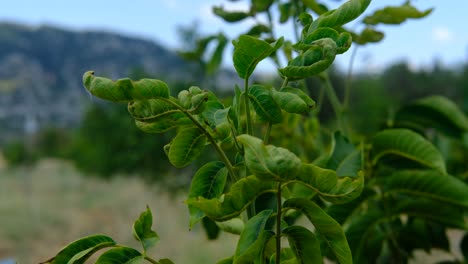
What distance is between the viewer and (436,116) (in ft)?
3.49

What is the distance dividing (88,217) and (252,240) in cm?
1007

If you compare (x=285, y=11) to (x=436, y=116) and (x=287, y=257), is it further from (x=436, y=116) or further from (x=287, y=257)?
(x=287, y=257)

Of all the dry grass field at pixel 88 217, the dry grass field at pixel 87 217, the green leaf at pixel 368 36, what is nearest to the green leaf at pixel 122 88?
the green leaf at pixel 368 36

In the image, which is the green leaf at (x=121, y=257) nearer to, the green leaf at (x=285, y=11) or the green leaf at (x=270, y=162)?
the green leaf at (x=270, y=162)

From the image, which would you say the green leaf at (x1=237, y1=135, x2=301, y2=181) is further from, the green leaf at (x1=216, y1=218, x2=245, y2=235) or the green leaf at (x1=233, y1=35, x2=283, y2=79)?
the green leaf at (x1=216, y1=218, x2=245, y2=235)

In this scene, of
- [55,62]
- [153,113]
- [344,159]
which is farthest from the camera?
[55,62]

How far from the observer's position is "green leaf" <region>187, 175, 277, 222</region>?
0.45 m

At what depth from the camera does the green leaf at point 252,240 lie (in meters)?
0.45

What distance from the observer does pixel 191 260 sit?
20.9ft

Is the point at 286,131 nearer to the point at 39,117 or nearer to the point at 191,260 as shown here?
the point at 191,260

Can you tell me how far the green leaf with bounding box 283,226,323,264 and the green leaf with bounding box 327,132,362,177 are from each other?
0.87 ft

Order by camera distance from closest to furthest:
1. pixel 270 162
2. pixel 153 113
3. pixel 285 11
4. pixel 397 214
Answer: pixel 270 162, pixel 153 113, pixel 397 214, pixel 285 11

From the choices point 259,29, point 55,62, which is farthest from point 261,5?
point 55,62

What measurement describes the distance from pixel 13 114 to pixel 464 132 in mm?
57754
